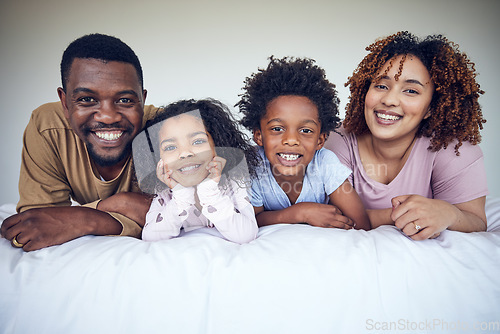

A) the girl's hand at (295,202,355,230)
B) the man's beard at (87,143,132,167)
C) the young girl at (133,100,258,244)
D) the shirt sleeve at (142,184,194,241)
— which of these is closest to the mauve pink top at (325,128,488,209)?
the girl's hand at (295,202,355,230)

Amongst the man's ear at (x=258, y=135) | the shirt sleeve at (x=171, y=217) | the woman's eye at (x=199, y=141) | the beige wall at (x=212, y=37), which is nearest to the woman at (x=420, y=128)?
the man's ear at (x=258, y=135)

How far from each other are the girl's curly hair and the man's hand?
1.17ft

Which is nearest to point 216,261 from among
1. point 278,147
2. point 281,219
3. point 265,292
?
point 265,292

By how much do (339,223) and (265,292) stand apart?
0.53 meters

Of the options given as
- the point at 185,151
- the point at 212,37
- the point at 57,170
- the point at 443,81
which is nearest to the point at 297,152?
the point at 185,151

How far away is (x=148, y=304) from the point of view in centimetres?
109

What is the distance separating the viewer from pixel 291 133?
150 cm

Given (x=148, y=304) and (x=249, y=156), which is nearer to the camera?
(x=148, y=304)

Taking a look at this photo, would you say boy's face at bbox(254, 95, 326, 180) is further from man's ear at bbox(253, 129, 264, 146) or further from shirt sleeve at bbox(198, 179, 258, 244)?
shirt sleeve at bbox(198, 179, 258, 244)

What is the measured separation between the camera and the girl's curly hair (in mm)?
1549

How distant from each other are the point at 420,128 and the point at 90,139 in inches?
56.9

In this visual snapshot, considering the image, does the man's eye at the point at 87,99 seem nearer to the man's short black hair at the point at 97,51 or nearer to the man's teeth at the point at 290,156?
the man's short black hair at the point at 97,51

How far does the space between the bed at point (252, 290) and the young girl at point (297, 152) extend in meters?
0.36

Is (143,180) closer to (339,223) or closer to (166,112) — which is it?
(166,112)
